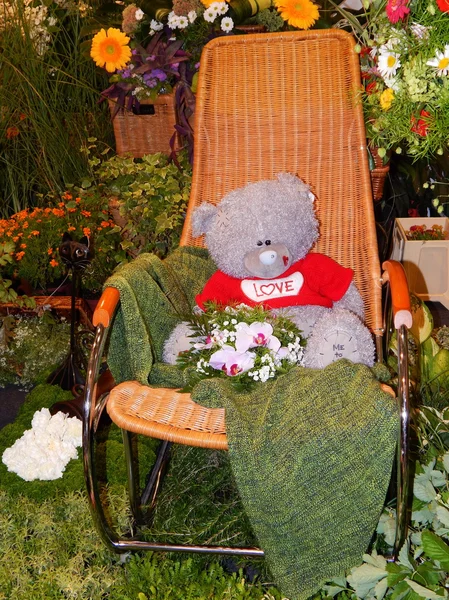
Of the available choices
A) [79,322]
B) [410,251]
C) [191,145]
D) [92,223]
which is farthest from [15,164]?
[410,251]

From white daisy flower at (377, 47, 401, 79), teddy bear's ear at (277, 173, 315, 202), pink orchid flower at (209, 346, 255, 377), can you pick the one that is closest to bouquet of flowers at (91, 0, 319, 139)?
teddy bear's ear at (277, 173, 315, 202)

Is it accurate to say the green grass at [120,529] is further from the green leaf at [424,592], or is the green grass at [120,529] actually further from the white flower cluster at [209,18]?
the white flower cluster at [209,18]

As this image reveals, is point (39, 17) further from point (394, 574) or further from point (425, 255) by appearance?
point (394, 574)

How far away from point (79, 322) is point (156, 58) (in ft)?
3.51

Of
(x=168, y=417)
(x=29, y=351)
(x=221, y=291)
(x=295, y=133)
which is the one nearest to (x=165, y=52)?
(x=295, y=133)

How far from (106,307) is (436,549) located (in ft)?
2.72

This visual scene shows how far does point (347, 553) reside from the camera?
1.45 m

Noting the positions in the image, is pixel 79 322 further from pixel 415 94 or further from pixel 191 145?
pixel 415 94

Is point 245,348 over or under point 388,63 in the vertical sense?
under

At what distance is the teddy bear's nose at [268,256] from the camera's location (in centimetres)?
173

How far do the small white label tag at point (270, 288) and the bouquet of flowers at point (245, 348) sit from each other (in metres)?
0.09

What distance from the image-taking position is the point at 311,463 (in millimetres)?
1389

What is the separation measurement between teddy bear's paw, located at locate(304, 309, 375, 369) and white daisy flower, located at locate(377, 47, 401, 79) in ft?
1.86

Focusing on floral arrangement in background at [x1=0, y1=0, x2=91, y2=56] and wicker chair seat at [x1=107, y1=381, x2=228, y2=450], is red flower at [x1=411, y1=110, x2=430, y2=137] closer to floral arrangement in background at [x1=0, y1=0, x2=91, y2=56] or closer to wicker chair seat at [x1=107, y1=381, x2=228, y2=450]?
wicker chair seat at [x1=107, y1=381, x2=228, y2=450]
